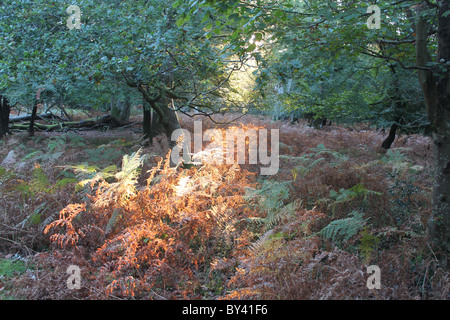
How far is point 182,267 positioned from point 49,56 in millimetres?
5084

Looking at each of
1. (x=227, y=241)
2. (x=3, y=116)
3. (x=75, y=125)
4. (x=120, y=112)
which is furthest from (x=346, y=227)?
(x=75, y=125)

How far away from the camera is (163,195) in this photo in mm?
4543

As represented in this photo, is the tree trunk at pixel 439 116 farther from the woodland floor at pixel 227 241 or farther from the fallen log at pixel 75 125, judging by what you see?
the fallen log at pixel 75 125

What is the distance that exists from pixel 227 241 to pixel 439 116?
2791mm

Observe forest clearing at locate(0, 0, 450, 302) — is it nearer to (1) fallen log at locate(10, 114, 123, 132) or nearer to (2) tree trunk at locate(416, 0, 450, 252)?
(2) tree trunk at locate(416, 0, 450, 252)

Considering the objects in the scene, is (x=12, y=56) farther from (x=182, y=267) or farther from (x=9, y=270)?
(x=182, y=267)

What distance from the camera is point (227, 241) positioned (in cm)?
396

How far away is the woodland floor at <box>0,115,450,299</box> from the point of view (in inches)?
118

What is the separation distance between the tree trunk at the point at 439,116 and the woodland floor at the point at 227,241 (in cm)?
26

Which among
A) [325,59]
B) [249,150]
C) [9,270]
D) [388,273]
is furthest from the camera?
[249,150]

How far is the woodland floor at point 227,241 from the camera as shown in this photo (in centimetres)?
301

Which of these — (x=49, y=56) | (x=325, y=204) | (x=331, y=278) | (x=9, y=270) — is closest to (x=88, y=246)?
(x=9, y=270)

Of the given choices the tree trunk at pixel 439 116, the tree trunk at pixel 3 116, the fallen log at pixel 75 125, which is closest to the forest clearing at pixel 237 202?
the tree trunk at pixel 439 116

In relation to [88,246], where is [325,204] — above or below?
above
